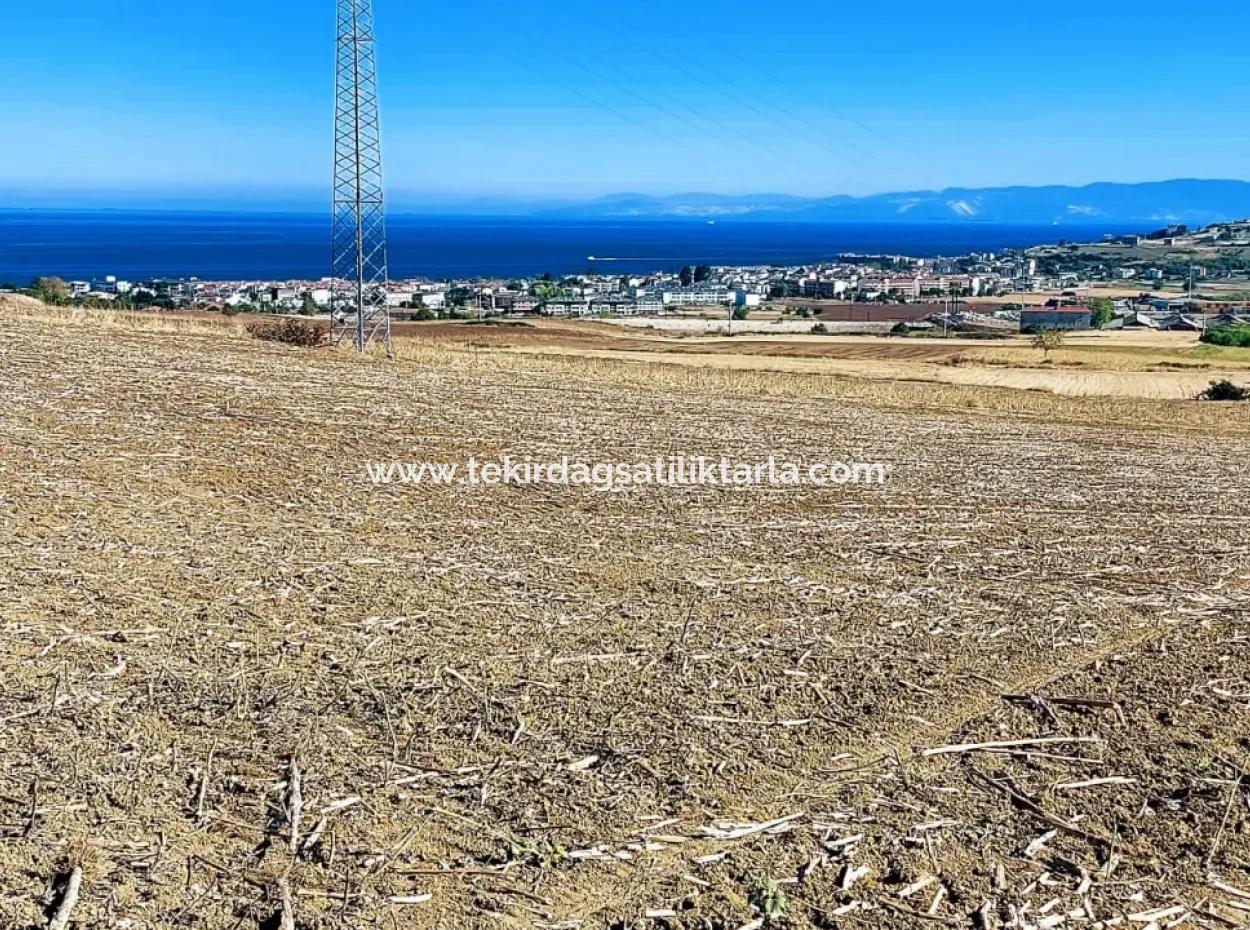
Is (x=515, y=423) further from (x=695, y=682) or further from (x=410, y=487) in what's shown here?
(x=695, y=682)

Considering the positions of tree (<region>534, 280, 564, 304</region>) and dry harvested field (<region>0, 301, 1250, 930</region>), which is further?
tree (<region>534, 280, 564, 304</region>)

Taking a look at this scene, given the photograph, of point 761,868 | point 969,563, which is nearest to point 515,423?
point 969,563

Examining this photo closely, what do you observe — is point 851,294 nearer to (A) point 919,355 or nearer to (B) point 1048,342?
(B) point 1048,342

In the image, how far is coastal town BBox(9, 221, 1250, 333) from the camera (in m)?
52.9

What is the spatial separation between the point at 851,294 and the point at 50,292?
7795 cm

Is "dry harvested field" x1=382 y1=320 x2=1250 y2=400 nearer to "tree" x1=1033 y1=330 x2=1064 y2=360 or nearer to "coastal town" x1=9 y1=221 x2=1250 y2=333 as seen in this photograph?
"tree" x1=1033 y1=330 x2=1064 y2=360

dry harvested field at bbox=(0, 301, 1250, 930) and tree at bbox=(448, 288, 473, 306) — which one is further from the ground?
tree at bbox=(448, 288, 473, 306)

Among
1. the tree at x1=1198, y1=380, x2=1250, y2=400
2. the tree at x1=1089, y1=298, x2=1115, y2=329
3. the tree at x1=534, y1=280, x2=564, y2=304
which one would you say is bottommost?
the tree at x1=1198, y1=380, x2=1250, y2=400

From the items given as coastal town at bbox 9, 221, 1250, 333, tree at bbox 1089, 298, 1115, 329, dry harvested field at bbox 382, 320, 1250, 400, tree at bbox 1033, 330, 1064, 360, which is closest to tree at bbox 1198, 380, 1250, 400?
dry harvested field at bbox 382, 320, 1250, 400

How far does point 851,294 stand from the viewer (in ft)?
331

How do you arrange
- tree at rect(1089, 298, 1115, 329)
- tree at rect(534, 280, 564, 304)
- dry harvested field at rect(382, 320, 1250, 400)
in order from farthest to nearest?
tree at rect(534, 280, 564, 304) < tree at rect(1089, 298, 1115, 329) < dry harvested field at rect(382, 320, 1250, 400)

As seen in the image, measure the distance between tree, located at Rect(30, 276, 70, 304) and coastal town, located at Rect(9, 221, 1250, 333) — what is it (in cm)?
19

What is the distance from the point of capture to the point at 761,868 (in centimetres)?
471

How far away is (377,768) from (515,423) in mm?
10555
